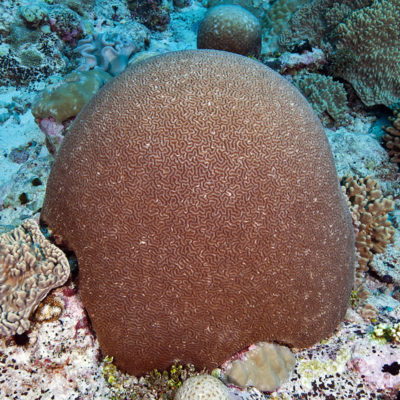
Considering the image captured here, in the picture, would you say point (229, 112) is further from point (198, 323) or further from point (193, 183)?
point (198, 323)

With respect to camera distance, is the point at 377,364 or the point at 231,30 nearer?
the point at 377,364

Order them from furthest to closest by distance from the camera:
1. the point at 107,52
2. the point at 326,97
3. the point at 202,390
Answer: the point at 107,52
the point at 326,97
the point at 202,390

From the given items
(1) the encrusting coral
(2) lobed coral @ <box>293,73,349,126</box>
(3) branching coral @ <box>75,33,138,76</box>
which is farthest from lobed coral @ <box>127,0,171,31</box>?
(1) the encrusting coral

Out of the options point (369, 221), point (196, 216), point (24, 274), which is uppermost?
point (196, 216)

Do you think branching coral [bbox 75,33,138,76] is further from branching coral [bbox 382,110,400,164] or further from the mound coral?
branching coral [bbox 382,110,400,164]

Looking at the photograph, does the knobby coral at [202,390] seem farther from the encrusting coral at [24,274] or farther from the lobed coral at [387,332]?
the lobed coral at [387,332]

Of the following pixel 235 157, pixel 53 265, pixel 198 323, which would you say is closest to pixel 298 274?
pixel 198 323

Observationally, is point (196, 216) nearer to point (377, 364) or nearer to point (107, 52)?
point (377, 364)

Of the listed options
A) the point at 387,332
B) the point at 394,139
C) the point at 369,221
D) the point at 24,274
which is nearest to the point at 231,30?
the point at 394,139
